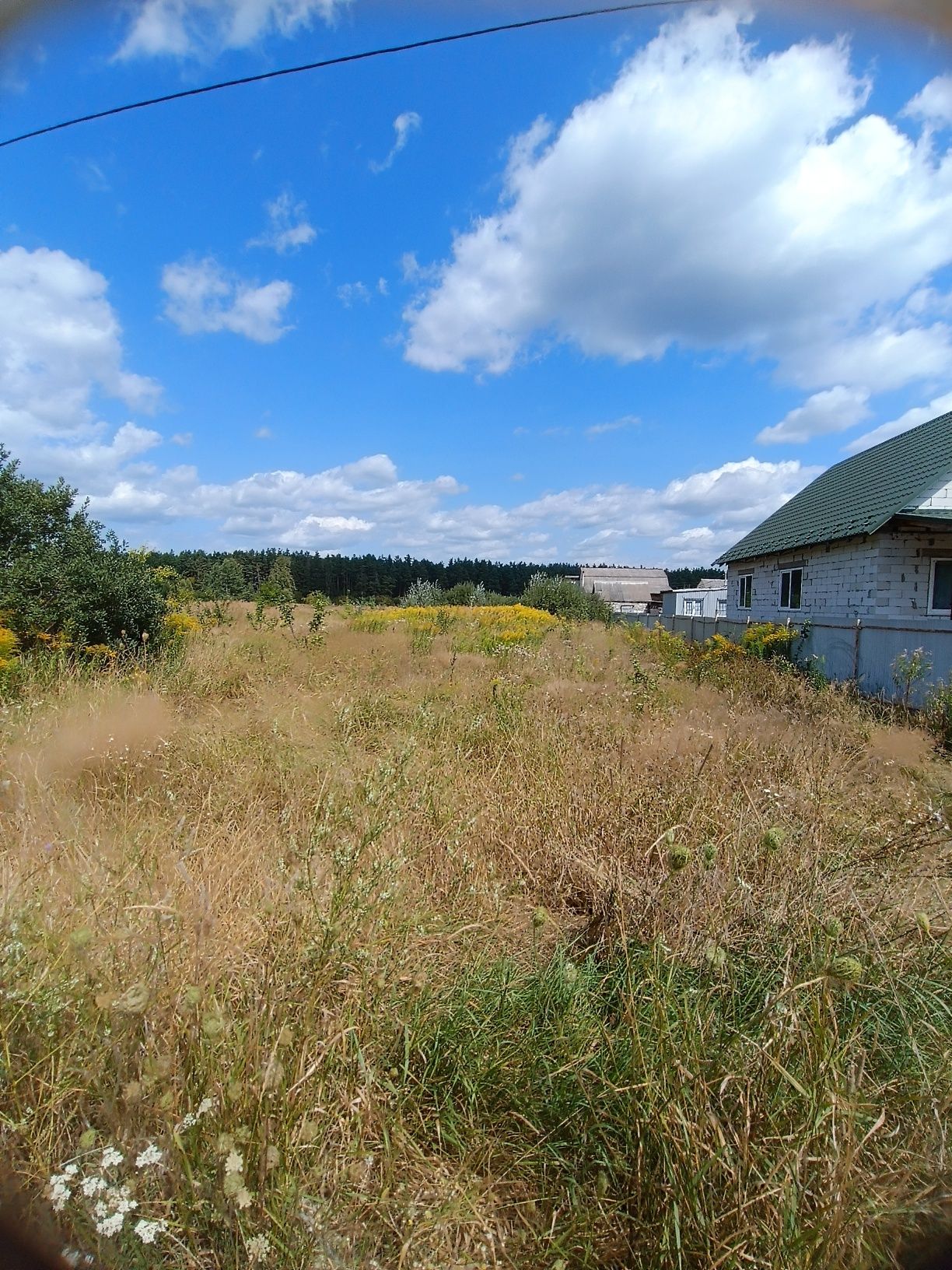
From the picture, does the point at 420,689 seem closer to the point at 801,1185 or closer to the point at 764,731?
the point at 764,731

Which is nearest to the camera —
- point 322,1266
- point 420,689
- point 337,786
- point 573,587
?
point 322,1266

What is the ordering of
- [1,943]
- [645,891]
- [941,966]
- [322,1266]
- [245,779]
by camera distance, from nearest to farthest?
[322,1266]
[1,943]
[941,966]
[645,891]
[245,779]

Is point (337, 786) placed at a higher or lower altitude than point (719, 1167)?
higher

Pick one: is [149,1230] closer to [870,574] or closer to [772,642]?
[772,642]

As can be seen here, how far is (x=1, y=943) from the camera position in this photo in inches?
59.2

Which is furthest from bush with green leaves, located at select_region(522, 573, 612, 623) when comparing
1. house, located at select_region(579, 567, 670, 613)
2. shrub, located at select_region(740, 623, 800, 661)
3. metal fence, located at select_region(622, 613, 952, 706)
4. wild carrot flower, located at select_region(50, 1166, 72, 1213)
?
wild carrot flower, located at select_region(50, 1166, 72, 1213)

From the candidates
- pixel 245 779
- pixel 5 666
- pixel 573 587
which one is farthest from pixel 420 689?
pixel 573 587

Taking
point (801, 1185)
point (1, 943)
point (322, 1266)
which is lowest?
point (322, 1266)

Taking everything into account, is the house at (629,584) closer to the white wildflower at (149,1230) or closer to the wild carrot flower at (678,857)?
the wild carrot flower at (678,857)

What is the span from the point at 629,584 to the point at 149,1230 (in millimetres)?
51310

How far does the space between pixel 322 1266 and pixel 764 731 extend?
170 inches

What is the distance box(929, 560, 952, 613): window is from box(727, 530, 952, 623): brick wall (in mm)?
92

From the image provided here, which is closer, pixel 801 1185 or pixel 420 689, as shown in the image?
pixel 801 1185

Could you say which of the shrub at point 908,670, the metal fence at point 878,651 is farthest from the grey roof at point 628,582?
the shrub at point 908,670
